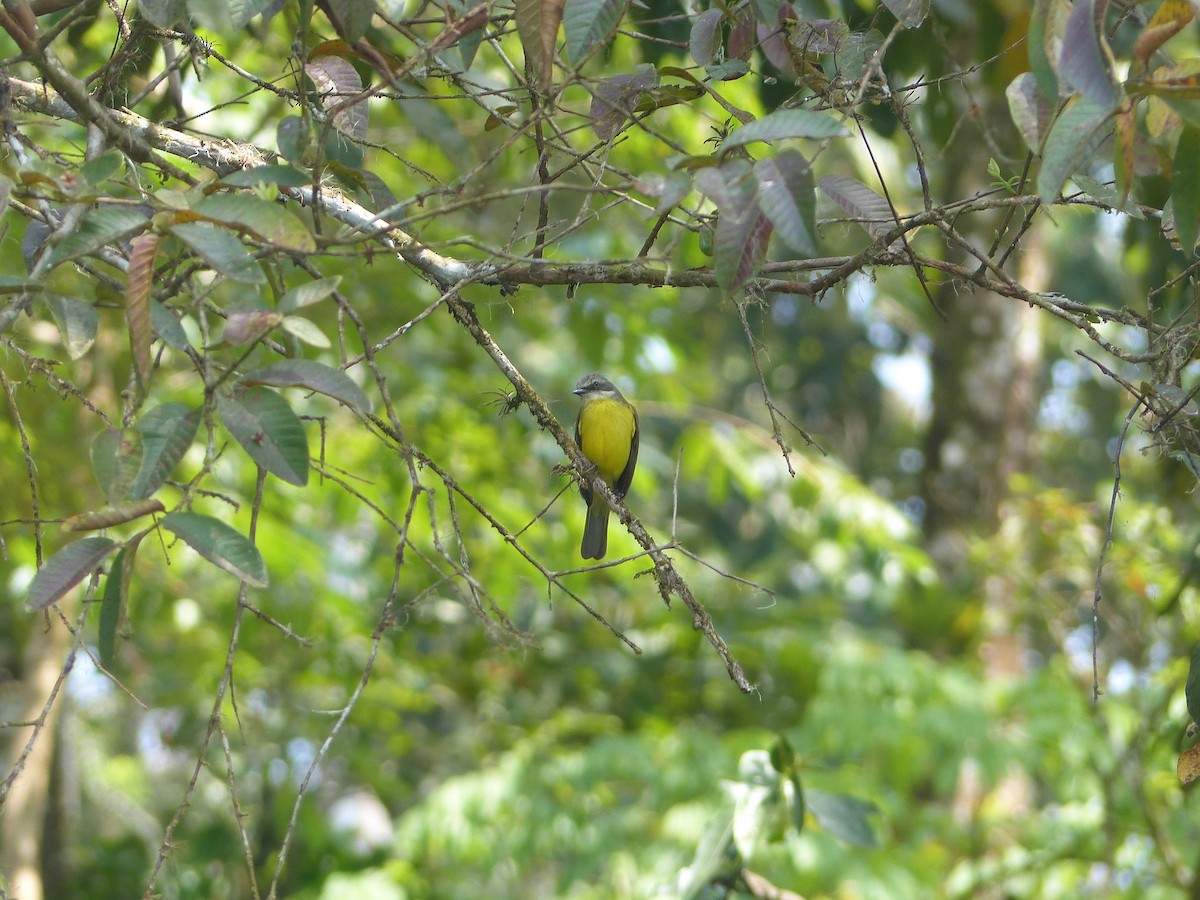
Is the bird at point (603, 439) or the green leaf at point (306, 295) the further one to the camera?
the bird at point (603, 439)

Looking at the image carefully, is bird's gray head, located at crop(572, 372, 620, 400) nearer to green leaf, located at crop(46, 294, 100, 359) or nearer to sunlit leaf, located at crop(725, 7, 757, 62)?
sunlit leaf, located at crop(725, 7, 757, 62)

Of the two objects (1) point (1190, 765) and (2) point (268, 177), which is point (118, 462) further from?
(1) point (1190, 765)

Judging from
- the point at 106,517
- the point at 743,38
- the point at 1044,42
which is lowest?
the point at 106,517

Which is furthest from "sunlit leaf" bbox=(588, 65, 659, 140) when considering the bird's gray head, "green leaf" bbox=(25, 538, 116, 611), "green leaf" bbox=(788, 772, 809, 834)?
the bird's gray head

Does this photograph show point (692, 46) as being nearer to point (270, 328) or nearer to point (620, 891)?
point (270, 328)

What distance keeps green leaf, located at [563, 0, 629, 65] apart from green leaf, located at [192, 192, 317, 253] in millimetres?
492

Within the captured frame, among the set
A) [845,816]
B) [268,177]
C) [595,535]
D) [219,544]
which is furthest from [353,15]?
[595,535]

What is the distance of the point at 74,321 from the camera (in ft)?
5.85

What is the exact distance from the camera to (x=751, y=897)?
2.96 metres

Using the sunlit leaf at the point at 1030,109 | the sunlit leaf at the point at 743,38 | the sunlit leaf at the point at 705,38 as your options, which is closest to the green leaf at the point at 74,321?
the sunlit leaf at the point at 705,38

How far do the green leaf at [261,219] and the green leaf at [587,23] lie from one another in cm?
49

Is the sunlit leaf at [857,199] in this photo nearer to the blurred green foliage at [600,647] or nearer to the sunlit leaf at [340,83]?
the sunlit leaf at [340,83]

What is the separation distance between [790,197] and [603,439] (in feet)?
11.4

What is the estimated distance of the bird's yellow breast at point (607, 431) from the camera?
5.06 metres
